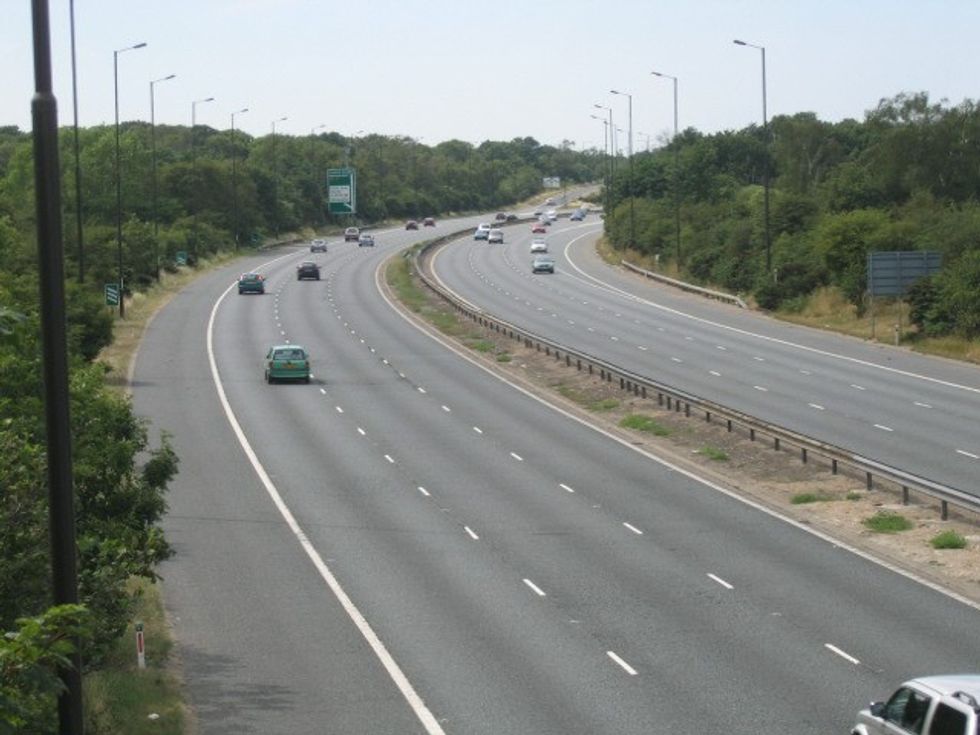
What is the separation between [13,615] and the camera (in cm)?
1642

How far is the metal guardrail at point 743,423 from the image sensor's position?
105 ft

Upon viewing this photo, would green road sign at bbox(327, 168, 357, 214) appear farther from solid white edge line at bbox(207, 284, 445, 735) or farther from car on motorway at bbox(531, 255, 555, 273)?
solid white edge line at bbox(207, 284, 445, 735)

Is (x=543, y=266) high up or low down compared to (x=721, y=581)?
up

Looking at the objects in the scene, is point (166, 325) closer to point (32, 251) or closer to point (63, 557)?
point (32, 251)

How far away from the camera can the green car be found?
58.2 metres

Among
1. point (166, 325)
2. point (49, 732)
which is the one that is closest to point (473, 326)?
point (166, 325)

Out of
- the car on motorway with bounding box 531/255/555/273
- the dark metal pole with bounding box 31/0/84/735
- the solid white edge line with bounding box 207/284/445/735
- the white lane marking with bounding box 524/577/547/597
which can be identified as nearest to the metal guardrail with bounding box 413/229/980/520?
the white lane marking with bounding box 524/577/547/597

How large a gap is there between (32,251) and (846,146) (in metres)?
95.2

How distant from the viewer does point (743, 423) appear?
139 ft

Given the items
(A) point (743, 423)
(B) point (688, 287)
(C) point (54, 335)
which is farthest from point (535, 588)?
(B) point (688, 287)

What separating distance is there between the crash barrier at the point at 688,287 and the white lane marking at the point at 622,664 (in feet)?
201

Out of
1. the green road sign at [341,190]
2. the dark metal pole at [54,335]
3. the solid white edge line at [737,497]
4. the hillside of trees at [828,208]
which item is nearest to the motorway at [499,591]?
the solid white edge line at [737,497]

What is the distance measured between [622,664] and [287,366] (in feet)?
124

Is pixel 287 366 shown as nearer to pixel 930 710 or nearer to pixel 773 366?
pixel 773 366
